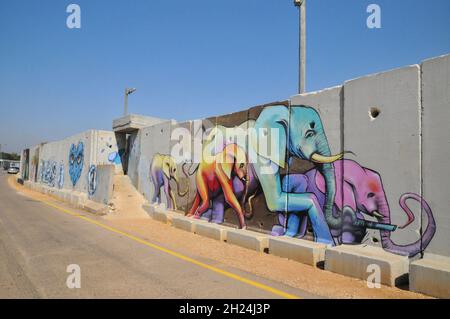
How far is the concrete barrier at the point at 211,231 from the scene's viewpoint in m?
9.40

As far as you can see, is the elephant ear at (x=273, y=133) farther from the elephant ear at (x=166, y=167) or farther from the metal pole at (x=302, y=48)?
the elephant ear at (x=166, y=167)

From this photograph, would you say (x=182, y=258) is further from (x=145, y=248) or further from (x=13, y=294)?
(x=13, y=294)

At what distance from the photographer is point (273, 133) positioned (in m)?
9.08

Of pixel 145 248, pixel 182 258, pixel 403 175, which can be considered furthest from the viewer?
pixel 145 248

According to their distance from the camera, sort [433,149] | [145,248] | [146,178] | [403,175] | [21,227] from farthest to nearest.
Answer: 1. [146,178]
2. [21,227]
3. [145,248]
4. [403,175]
5. [433,149]

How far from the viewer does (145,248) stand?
26.3ft

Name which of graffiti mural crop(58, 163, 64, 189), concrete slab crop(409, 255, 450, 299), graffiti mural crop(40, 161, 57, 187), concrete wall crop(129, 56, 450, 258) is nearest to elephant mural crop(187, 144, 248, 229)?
concrete wall crop(129, 56, 450, 258)

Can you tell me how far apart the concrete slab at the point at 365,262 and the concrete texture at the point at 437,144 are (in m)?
0.58

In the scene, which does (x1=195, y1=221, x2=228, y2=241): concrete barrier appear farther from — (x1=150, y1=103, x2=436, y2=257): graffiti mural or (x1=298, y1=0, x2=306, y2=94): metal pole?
(x1=298, y1=0, x2=306, y2=94): metal pole

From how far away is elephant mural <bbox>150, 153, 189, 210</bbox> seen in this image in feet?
44.0

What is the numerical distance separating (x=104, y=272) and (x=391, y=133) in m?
5.48

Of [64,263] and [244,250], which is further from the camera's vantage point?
[244,250]

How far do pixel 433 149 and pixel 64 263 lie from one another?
6.55 m
